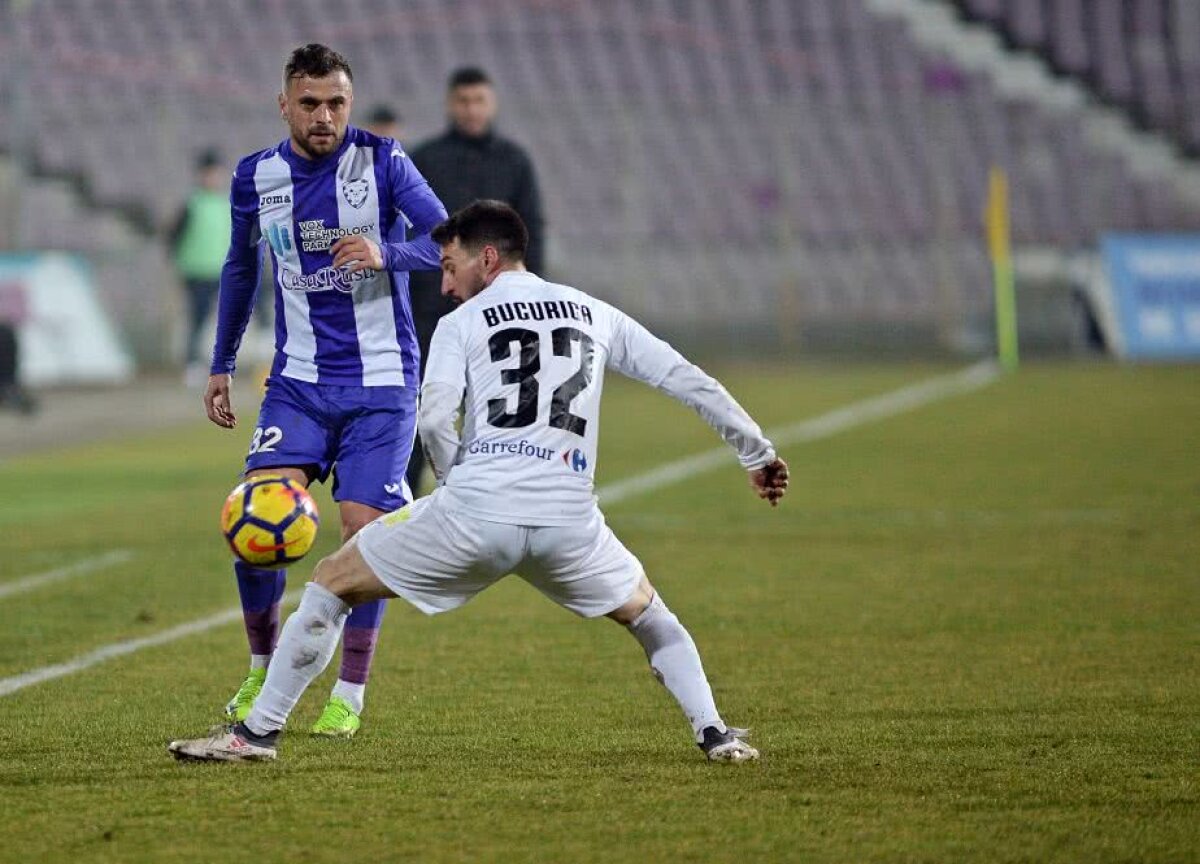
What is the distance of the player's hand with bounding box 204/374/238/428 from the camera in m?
6.81

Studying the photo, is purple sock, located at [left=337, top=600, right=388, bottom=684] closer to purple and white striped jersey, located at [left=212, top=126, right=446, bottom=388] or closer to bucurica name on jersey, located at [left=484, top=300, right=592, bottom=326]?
purple and white striped jersey, located at [left=212, top=126, right=446, bottom=388]

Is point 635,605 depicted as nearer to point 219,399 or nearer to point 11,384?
point 219,399

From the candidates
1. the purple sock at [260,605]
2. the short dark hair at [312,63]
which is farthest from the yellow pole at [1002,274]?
the short dark hair at [312,63]

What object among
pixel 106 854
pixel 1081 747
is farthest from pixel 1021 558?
pixel 106 854

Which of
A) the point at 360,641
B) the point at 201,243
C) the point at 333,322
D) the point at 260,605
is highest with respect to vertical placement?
the point at 333,322

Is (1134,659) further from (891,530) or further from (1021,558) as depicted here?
(891,530)

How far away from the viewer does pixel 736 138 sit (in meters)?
28.5

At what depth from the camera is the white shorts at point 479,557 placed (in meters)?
5.52

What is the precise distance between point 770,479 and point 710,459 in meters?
9.81

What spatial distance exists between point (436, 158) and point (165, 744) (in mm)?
4567

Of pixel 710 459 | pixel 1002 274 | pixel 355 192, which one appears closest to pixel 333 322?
pixel 355 192

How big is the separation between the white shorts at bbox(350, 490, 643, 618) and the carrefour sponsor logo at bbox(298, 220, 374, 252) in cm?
120

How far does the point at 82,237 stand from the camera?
2825 centimetres

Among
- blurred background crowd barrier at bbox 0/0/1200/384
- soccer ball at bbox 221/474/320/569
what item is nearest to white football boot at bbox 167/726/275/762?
soccer ball at bbox 221/474/320/569
